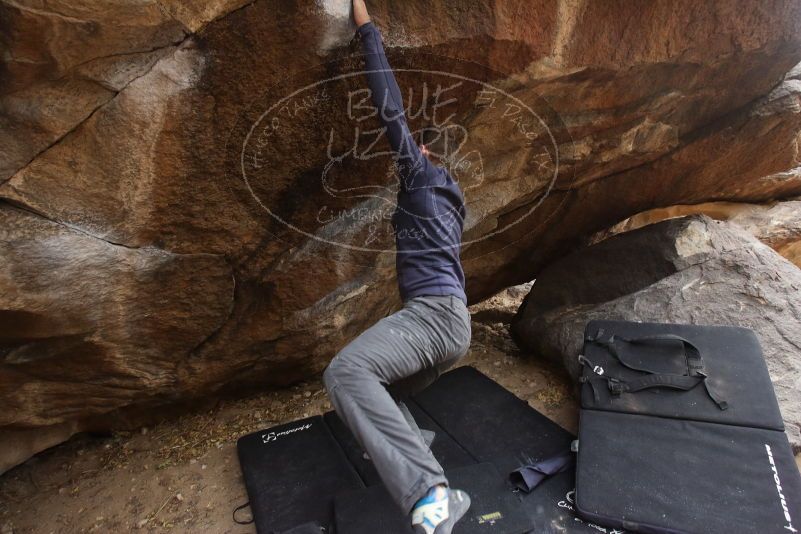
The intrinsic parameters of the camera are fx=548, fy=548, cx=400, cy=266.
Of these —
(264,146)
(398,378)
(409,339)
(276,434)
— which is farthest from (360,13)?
(276,434)

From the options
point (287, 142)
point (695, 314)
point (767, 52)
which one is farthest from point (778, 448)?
point (287, 142)

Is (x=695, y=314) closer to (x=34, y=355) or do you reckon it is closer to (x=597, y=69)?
(x=597, y=69)

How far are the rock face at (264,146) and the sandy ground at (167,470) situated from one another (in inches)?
8.5

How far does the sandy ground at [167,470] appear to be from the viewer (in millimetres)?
2949

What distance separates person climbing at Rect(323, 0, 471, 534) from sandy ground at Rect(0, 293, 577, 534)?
119cm

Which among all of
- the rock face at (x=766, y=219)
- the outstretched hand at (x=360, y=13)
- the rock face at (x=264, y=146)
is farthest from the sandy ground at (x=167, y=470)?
the outstretched hand at (x=360, y=13)

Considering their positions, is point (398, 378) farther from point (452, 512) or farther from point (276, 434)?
point (276, 434)

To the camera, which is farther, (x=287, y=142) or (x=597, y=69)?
(x=597, y=69)

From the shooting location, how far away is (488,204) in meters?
3.83

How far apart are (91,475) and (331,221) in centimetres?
212

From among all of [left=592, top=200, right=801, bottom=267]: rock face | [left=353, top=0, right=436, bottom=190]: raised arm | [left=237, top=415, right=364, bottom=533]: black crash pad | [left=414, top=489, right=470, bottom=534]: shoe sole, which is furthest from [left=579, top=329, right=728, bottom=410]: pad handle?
[left=592, top=200, right=801, bottom=267]: rock face

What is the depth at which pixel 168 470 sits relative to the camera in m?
3.29

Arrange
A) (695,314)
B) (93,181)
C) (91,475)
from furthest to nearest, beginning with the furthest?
(695,314) → (91,475) → (93,181)

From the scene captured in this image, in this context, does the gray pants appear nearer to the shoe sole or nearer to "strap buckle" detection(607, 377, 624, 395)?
the shoe sole
